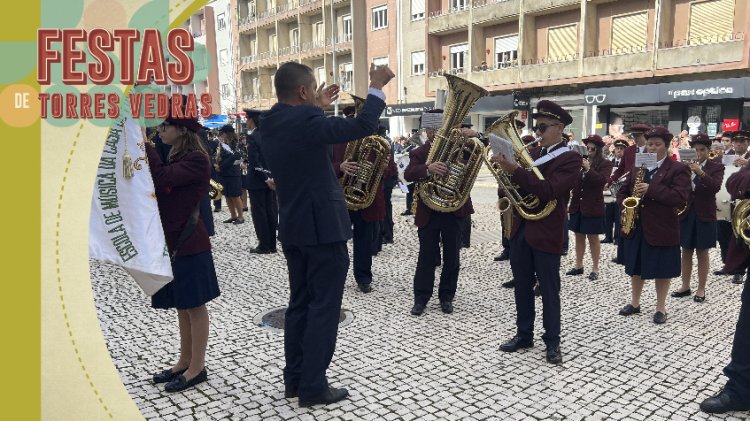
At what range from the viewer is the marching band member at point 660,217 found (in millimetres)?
4863

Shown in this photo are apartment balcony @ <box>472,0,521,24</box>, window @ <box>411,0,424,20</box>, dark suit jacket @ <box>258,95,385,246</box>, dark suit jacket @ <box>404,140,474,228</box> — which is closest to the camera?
dark suit jacket @ <box>258,95,385,246</box>

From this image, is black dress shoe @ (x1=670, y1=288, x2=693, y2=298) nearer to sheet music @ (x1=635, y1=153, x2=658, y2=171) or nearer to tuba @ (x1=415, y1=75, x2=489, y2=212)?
sheet music @ (x1=635, y1=153, x2=658, y2=171)

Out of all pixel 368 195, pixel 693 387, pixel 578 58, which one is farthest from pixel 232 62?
pixel 693 387

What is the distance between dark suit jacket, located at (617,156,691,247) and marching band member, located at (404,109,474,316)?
169 cm

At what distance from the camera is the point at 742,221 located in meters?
3.61

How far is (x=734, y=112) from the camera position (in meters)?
19.1

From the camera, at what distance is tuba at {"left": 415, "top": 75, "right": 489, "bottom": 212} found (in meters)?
4.83

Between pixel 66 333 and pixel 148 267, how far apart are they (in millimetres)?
539

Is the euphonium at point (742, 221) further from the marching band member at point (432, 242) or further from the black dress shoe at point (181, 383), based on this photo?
the black dress shoe at point (181, 383)

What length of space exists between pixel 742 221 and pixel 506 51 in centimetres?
2384

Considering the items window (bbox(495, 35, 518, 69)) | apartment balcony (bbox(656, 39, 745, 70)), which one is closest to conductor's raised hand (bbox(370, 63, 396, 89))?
apartment balcony (bbox(656, 39, 745, 70))

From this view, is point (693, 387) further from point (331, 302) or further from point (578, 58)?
point (578, 58)

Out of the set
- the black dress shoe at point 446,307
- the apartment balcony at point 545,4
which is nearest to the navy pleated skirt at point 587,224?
the black dress shoe at point 446,307

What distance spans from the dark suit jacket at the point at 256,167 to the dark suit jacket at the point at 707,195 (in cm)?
559
